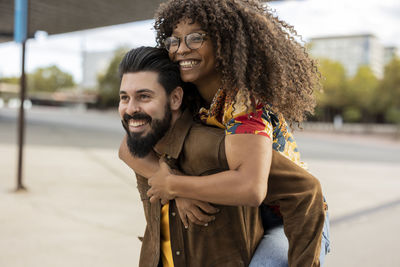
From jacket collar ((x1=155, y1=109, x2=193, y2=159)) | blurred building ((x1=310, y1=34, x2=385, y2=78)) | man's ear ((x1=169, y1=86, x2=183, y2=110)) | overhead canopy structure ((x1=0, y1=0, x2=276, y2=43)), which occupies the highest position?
blurred building ((x1=310, y1=34, x2=385, y2=78))

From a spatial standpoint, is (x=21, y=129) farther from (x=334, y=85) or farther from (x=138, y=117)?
(x=334, y=85)

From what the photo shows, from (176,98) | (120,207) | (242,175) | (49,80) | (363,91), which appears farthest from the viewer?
(49,80)

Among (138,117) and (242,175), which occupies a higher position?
(138,117)

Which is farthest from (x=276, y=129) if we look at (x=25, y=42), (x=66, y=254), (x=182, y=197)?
(x=25, y=42)

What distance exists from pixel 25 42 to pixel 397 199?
6.90 meters

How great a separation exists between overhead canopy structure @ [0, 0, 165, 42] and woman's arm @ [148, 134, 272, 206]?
31.8ft

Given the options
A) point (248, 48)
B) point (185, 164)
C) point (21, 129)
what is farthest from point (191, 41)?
point (21, 129)

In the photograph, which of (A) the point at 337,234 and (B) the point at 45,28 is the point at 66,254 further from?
(B) the point at 45,28

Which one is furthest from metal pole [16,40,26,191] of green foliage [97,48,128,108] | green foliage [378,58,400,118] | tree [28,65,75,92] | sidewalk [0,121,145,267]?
tree [28,65,75,92]

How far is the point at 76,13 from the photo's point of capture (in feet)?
45.2

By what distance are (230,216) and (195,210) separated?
0.16 m

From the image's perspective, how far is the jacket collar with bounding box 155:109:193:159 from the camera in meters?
1.67

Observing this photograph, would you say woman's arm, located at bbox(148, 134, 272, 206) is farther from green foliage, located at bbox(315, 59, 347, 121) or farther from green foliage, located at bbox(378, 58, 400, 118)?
green foliage, located at bbox(315, 59, 347, 121)

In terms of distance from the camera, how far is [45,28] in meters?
16.3
